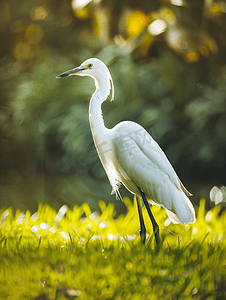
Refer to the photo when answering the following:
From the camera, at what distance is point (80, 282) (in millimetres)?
766

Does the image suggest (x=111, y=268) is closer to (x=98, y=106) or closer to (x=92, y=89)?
(x=98, y=106)

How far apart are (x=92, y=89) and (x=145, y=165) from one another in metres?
0.45

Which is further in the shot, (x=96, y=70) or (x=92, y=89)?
(x=92, y=89)

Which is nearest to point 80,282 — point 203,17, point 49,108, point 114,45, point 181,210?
point 181,210

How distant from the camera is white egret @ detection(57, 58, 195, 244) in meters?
1.05

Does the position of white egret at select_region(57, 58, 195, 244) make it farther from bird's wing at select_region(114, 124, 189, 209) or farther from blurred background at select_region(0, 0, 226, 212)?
blurred background at select_region(0, 0, 226, 212)

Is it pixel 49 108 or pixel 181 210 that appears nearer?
pixel 181 210

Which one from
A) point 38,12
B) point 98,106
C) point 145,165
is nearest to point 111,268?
point 145,165

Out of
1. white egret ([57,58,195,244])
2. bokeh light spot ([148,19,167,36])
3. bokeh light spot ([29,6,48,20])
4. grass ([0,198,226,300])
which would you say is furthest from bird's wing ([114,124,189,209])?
bokeh light spot ([29,6,48,20])

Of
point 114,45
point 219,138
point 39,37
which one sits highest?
point 39,37

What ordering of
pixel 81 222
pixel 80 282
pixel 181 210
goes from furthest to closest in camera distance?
pixel 81 222 < pixel 181 210 < pixel 80 282

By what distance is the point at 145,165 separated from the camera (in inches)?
41.7

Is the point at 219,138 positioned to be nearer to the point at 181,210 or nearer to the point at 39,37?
the point at 181,210

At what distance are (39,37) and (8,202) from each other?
29.2 inches
